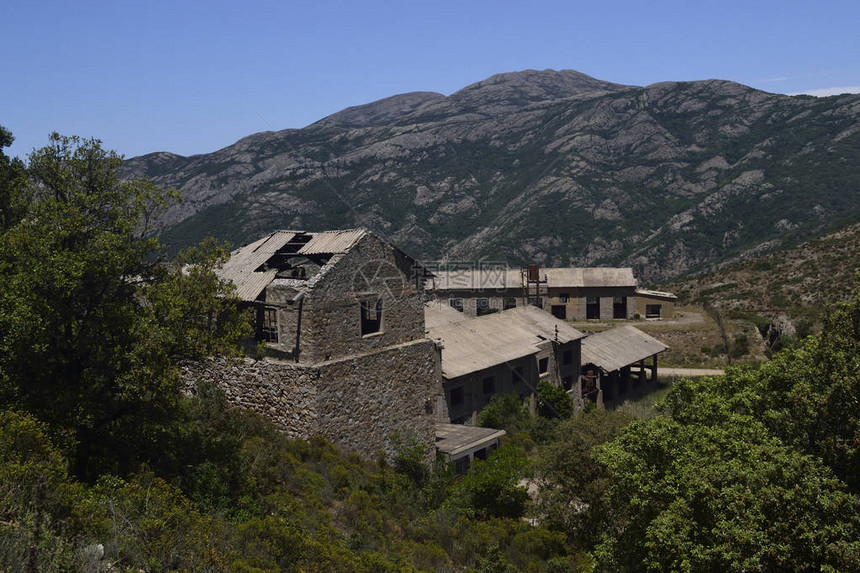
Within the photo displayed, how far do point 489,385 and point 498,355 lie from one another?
193 centimetres

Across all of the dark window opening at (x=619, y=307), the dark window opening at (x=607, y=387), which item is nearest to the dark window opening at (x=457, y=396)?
the dark window opening at (x=607, y=387)

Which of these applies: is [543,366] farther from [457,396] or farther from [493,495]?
[493,495]

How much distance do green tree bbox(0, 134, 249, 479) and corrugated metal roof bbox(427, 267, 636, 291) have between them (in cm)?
4968

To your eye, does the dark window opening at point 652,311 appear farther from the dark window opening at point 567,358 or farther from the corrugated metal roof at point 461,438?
the corrugated metal roof at point 461,438

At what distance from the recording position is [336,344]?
20.8 meters

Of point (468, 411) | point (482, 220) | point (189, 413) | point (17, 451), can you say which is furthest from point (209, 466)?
point (482, 220)

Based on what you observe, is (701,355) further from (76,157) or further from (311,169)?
(311,169)

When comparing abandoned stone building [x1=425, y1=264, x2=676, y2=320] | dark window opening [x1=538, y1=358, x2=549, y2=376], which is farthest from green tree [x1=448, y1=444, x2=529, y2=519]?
abandoned stone building [x1=425, y1=264, x2=676, y2=320]

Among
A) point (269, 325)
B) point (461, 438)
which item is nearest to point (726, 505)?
point (269, 325)

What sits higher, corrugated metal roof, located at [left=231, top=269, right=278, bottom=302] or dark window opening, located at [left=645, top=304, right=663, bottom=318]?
corrugated metal roof, located at [left=231, top=269, right=278, bottom=302]

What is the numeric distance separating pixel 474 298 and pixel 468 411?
107 feet

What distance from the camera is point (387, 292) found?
22984 millimetres

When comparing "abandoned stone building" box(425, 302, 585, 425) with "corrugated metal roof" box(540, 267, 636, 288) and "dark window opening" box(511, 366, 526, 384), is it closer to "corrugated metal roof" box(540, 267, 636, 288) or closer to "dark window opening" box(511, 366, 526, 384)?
"dark window opening" box(511, 366, 526, 384)

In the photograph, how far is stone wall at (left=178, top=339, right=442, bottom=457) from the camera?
2008 cm
